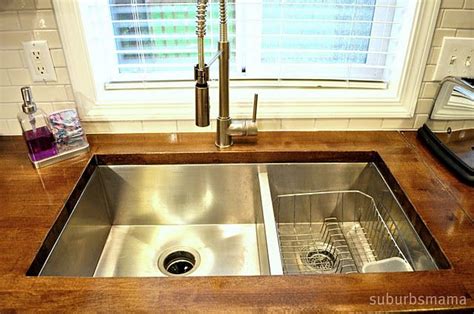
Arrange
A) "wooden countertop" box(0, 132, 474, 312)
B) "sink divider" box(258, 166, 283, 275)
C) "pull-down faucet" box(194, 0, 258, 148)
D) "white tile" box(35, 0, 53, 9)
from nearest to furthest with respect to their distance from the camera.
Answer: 1. "wooden countertop" box(0, 132, 474, 312)
2. "sink divider" box(258, 166, 283, 275)
3. "pull-down faucet" box(194, 0, 258, 148)
4. "white tile" box(35, 0, 53, 9)

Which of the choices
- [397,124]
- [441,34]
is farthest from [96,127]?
[441,34]

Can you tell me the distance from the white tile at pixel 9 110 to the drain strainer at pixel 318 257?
0.94 m

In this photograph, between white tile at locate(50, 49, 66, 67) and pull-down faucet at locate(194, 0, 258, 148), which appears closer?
pull-down faucet at locate(194, 0, 258, 148)

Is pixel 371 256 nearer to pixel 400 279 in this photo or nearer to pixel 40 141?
pixel 400 279

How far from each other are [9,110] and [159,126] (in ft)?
1.47

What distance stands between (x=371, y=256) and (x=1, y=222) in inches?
36.2

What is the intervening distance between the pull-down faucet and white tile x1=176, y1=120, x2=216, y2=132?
0.08 metres

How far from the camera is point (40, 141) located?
1007mm

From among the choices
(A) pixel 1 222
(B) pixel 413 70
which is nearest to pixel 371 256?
(B) pixel 413 70

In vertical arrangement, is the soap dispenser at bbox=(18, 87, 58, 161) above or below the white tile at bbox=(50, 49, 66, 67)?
below

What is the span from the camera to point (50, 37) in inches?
40.0

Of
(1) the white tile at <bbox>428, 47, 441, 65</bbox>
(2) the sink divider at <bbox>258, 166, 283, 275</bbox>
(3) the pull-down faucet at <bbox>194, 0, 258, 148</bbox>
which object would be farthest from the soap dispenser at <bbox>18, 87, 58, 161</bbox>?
(1) the white tile at <bbox>428, 47, 441, 65</bbox>

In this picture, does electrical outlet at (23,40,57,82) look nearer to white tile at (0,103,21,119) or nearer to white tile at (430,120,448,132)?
white tile at (0,103,21,119)

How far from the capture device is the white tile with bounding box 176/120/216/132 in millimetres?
1158
